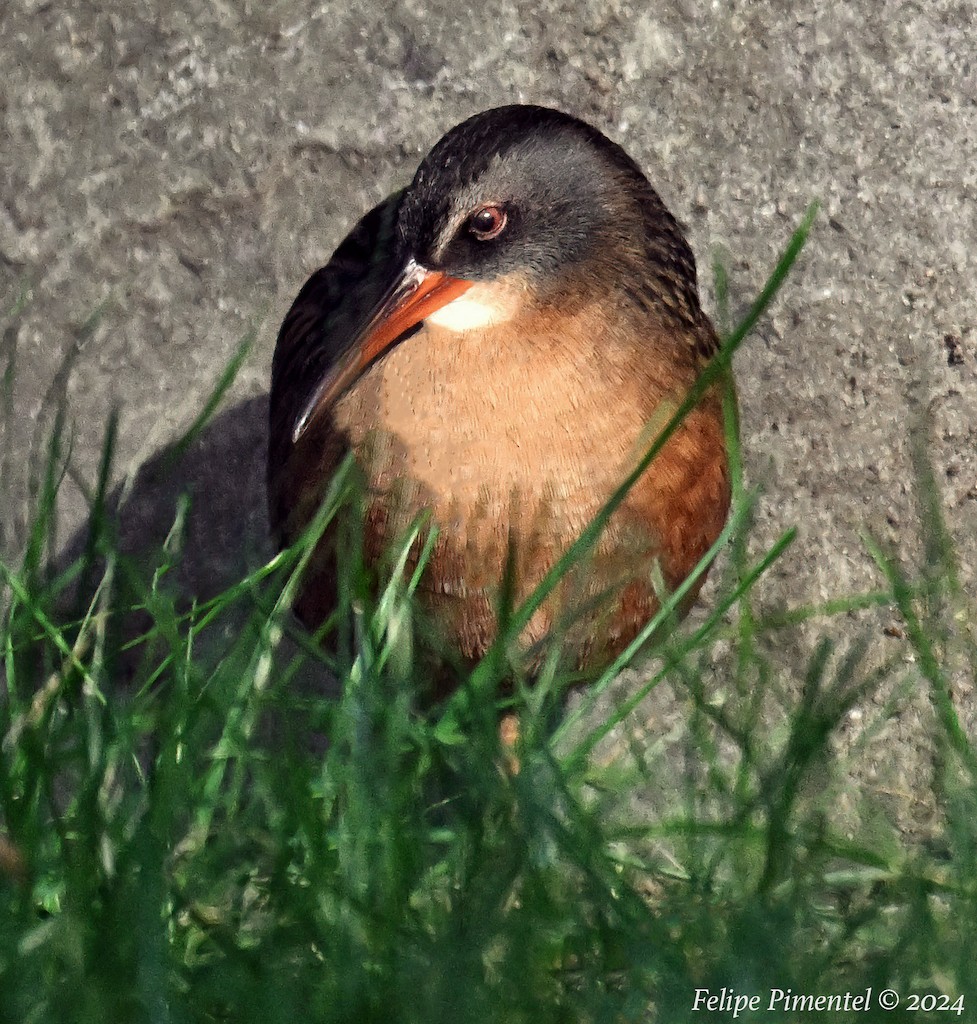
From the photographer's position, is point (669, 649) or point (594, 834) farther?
point (669, 649)

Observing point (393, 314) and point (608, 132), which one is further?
point (608, 132)

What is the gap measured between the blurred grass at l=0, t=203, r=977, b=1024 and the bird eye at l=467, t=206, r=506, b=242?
23.7 inches

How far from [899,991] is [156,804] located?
2.64 ft

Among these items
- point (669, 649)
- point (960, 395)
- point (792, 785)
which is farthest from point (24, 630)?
point (960, 395)

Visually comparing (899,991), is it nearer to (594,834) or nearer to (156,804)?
(594,834)

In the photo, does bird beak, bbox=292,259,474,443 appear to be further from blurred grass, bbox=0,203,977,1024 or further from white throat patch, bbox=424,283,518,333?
blurred grass, bbox=0,203,977,1024

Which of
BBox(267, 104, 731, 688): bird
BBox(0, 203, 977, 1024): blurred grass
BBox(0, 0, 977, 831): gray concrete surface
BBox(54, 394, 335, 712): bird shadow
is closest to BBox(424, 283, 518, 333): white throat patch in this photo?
BBox(267, 104, 731, 688): bird

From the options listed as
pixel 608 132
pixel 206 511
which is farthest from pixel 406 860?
pixel 608 132

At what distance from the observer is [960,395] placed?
3076 mm

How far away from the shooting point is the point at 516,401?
245 cm

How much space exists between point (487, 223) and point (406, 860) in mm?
1220

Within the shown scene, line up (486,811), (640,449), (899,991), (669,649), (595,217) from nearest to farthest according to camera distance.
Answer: (899,991)
(486,811)
(669,649)
(640,449)
(595,217)

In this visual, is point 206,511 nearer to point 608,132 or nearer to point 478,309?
point 478,309

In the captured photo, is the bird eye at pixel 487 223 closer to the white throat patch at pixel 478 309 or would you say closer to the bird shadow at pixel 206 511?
the white throat patch at pixel 478 309
